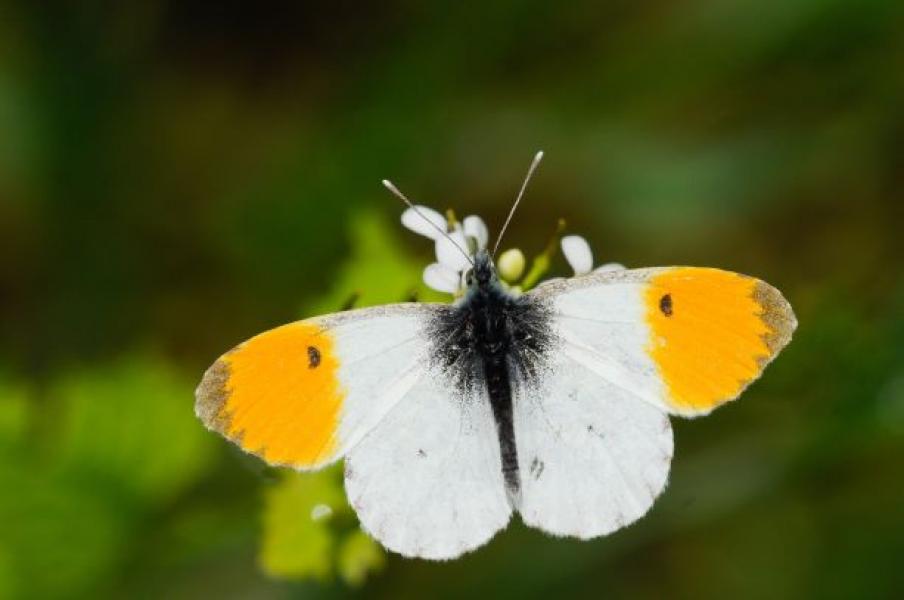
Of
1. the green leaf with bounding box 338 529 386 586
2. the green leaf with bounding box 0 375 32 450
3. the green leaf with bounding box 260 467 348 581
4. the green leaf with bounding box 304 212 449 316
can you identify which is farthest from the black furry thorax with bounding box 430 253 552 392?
the green leaf with bounding box 0 375 32 450

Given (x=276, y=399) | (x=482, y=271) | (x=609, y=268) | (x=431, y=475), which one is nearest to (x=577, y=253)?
(x=609, y=268)

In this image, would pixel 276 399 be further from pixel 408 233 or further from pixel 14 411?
pixel 408 233

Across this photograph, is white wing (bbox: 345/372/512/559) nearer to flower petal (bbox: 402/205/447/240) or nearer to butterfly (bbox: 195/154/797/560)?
→ butterfly (bbox: 195/154/797/560)

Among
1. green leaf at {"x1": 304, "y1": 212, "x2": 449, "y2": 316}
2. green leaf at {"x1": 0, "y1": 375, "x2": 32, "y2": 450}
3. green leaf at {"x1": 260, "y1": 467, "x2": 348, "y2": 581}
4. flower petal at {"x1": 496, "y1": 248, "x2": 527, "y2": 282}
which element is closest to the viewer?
flower petal at {"x1": 496, "y1": 248, "x2": 527, "y2": 282}

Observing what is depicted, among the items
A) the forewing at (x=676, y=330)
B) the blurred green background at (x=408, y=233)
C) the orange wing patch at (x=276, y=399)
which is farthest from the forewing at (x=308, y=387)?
the blurred green background at (x=408, y=233)

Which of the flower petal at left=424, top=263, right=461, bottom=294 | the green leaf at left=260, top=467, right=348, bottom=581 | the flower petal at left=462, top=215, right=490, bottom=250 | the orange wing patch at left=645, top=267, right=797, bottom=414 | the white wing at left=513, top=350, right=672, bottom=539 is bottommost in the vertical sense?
the green leaf at left=260, top=467, right=348, bottom=581

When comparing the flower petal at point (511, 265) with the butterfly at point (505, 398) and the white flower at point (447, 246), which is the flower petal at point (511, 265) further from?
the butterfly at point (505, 398)

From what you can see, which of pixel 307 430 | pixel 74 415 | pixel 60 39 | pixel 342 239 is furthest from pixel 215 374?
pixel 60 39
